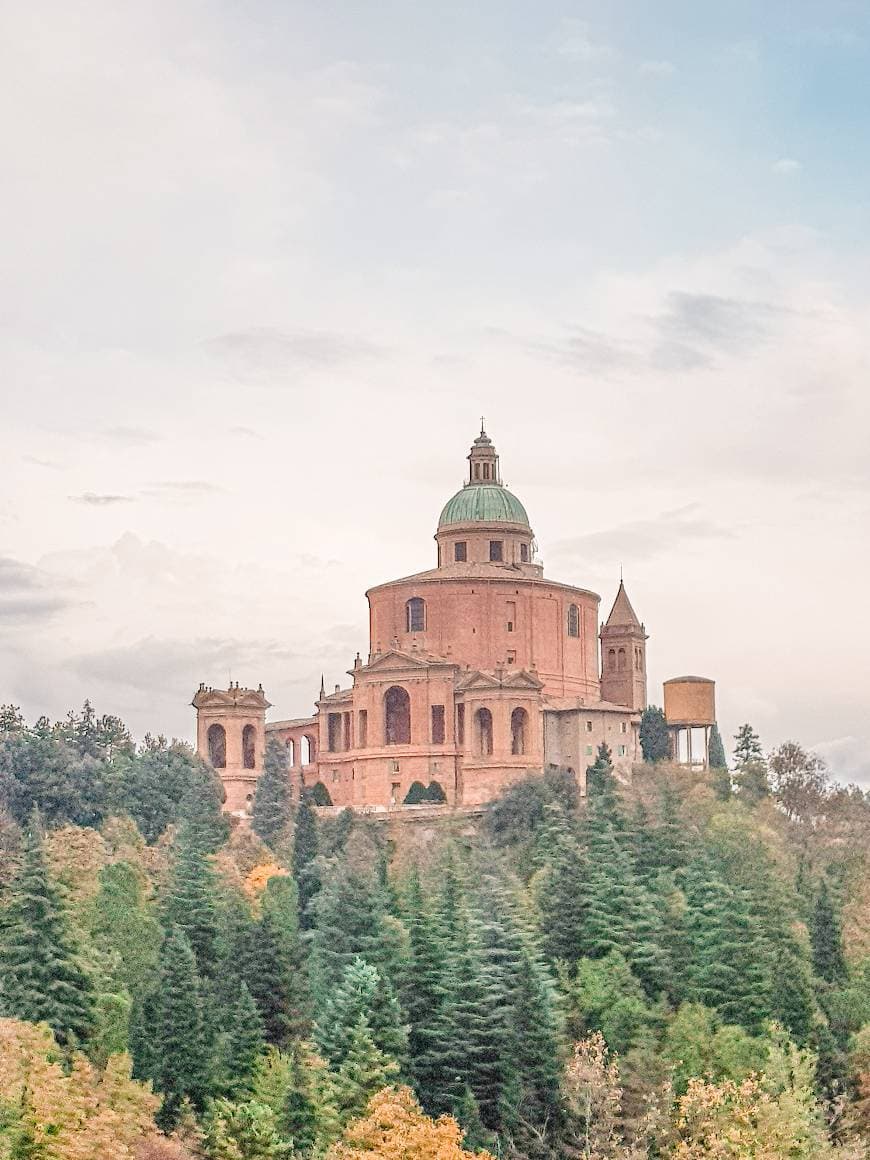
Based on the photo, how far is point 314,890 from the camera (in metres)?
82.2

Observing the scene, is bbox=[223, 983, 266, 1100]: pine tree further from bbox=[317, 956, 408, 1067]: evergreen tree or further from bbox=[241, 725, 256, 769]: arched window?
bbox=[241, 725, 256, 769]: arched window

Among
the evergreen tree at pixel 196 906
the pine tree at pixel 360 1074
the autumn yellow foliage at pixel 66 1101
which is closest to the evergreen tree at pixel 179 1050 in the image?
the autumn yellow foliage at pixel 66 1101

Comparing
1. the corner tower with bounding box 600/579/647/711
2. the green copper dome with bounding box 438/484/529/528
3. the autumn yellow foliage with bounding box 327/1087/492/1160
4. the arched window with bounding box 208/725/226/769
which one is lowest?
the autumn yellow foliage with bounding box 327/1087/492/1160

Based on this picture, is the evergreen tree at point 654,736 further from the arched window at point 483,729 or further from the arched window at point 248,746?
the arched window at point 248,746

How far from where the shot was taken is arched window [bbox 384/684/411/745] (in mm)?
95500

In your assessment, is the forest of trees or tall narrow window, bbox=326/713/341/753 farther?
tall narrow window, bbox=326/713/341/753

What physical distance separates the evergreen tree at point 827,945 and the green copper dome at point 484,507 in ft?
97.8

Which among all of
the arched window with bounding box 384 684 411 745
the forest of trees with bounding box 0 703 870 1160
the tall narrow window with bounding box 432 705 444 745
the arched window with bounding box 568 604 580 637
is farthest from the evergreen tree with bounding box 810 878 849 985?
the arched window with bounding box 568 604 580 637

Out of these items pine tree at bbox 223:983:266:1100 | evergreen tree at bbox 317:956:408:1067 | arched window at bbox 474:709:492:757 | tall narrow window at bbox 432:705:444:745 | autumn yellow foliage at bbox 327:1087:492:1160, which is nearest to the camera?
autumn yellow foliage at bbox 327:1087:492:1160

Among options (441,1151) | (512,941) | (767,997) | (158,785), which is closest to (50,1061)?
(441,1151)

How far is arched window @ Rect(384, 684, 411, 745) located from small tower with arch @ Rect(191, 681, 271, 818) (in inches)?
206

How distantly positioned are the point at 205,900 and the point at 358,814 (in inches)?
750

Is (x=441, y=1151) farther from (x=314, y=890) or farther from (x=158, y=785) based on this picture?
(x=158, y=785)

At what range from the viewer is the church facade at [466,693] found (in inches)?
3696
